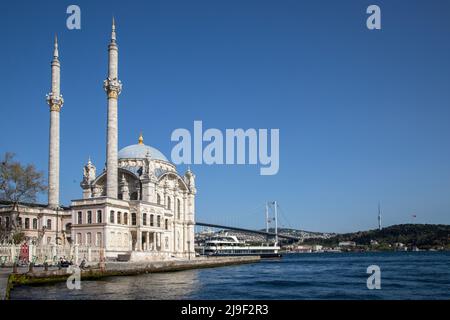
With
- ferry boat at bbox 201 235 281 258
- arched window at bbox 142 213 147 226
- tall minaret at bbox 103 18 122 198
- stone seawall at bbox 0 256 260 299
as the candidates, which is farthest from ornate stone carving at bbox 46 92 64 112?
ferry boat at bbox 201 235 281 258

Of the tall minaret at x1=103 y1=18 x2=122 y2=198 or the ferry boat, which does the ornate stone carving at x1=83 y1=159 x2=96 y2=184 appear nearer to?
the tall minaret at x1=103 y1=18 x2=122 y2=198

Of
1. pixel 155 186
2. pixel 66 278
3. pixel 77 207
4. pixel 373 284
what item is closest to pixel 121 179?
pixel 155 186

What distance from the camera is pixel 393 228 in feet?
584

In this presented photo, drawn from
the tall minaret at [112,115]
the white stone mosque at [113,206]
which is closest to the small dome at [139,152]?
the white stone mosque at [113,206]

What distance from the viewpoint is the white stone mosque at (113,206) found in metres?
55.6

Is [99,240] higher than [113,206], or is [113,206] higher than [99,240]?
[113,206]

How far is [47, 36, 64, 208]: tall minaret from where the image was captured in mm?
60688

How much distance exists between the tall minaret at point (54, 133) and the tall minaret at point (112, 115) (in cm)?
742

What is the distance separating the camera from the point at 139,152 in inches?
2830

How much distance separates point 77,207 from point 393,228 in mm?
140905

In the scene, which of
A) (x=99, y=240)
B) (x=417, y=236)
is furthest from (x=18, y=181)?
(x=417, y=236)

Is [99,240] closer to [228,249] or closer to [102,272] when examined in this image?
[102,272]

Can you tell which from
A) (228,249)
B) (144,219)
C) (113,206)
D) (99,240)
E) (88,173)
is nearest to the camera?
(99,240)

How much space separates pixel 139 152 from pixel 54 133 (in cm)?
1352
